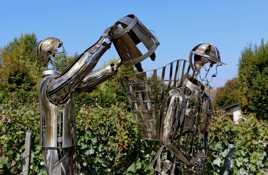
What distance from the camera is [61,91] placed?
133 inches

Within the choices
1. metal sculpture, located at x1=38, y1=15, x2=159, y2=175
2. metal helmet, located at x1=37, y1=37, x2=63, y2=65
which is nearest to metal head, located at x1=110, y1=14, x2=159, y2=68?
metal sculpture, located at x1=38, y1=15, x2=159, y2=175

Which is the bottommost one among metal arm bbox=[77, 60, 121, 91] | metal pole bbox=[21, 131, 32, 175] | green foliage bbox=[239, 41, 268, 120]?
metal pole bbox=[21, 131, 32, 175]

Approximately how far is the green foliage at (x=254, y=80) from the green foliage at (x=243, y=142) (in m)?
13.1

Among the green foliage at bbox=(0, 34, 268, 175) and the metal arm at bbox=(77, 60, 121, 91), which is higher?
the metal arm at bbox=(77, 60, 121, 91)

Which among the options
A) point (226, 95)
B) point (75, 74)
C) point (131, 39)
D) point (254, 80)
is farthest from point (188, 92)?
point (226, 95)

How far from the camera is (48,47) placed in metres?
3.56

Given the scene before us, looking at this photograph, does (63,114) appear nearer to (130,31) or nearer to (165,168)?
(130,31)

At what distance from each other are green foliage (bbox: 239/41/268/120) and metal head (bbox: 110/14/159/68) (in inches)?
649

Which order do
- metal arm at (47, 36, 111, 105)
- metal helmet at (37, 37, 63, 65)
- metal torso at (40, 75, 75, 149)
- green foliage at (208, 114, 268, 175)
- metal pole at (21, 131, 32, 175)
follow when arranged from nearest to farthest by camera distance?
metal arm at (47, 36, 111, 105)
metal torso at (40, 75, 75, 149)
metal helmet at (37, 37, 63, 65)
metal pole at (21, 131, 32, 175)
green foliage at (208, 114, 268, 175)

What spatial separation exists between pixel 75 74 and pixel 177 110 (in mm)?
939

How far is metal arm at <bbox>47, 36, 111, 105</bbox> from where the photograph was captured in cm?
329

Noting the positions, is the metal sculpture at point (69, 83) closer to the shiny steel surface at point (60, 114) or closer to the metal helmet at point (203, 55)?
the shiny steel surface at point (60, 114)

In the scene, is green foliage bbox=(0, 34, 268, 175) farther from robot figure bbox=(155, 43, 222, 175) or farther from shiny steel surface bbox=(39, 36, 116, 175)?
shiny steel surface bbox=(39, 36, 116, 175)

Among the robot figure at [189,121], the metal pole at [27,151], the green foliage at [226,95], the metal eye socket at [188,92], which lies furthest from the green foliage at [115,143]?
the green foliage at [226,95]
